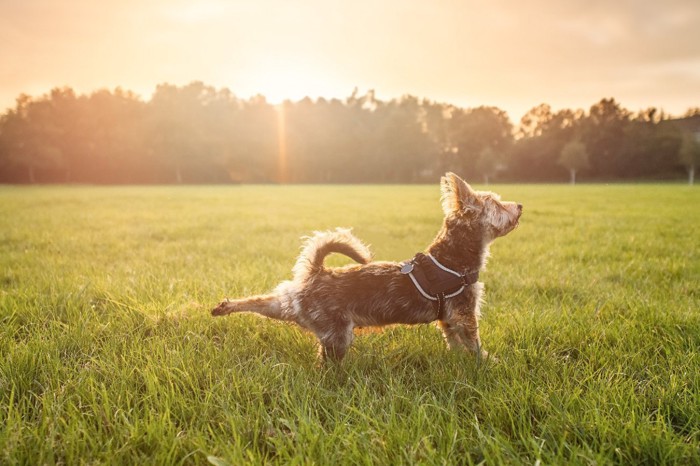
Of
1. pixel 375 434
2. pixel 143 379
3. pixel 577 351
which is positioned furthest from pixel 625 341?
pixel 143 379

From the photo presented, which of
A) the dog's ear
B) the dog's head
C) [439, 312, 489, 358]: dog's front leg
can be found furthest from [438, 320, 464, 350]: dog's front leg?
the dog's ear

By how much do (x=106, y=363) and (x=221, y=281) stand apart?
108 inches

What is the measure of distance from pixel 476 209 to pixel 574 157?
3313 inches

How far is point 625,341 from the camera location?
3.91 meters

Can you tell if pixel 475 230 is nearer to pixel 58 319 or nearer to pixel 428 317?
pixel 428 317

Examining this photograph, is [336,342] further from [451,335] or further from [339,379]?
[451,335]

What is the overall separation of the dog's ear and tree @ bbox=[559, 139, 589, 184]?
274 feet

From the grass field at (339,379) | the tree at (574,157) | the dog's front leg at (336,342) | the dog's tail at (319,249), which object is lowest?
the grass field at (339,379)

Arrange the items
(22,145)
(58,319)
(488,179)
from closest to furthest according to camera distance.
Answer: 1. (58,319)
2. (22,145)
3. (488,179)

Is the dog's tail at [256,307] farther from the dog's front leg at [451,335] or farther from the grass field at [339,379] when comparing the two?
the dog's front leg at [451,335]

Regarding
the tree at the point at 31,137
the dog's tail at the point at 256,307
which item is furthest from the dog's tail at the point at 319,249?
the tree at the point at 31,137

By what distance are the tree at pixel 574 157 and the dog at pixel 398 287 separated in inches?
3288

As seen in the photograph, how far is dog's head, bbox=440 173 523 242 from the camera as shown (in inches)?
158

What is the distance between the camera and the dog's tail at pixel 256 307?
371 cm
